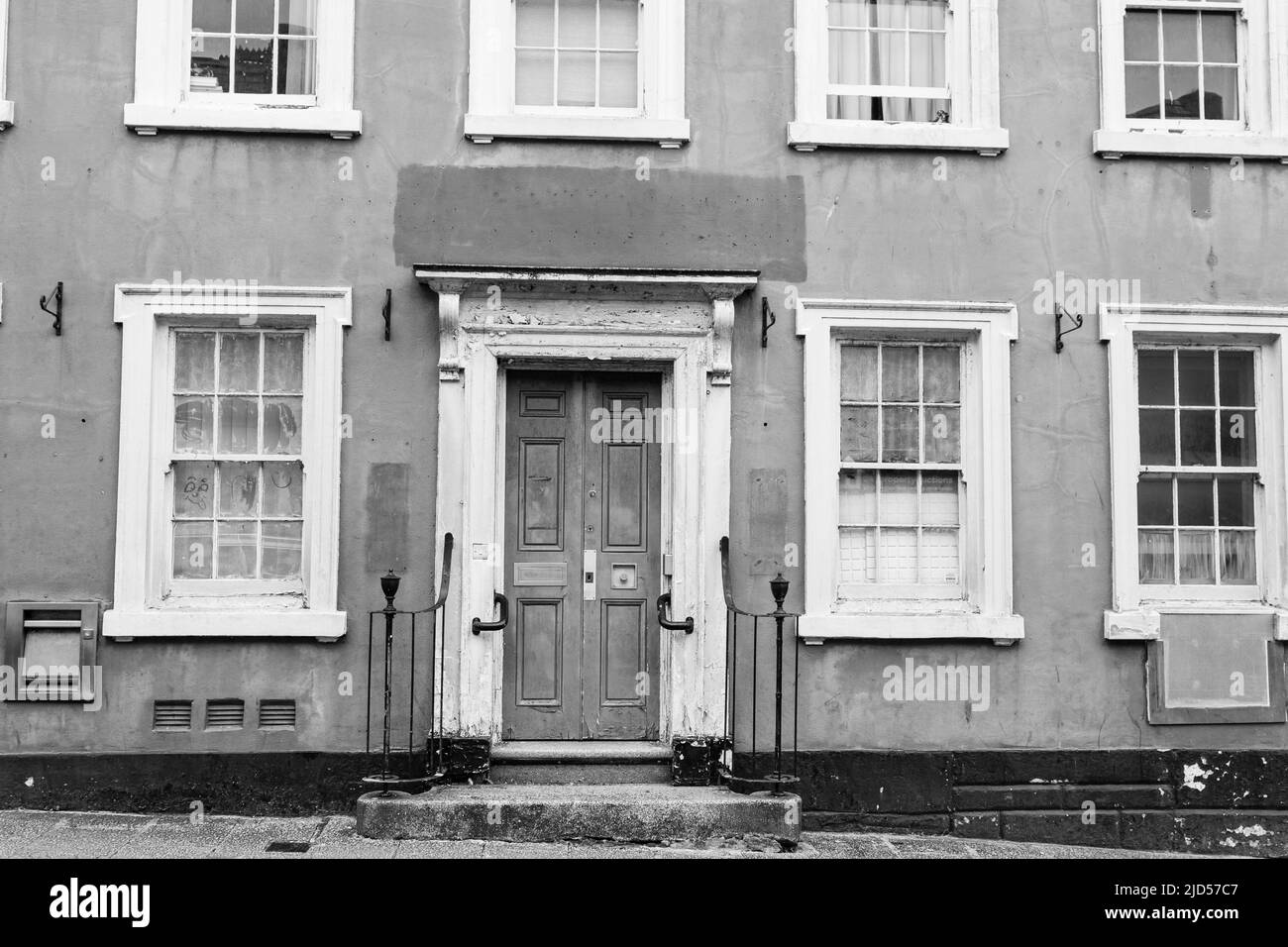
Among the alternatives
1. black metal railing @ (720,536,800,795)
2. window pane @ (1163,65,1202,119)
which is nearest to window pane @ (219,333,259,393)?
black metal railing @ (720,536,800,795)

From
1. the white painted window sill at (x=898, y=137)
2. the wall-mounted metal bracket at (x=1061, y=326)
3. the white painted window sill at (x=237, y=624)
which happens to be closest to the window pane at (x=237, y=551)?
the white painted window sill at (x=237, y=624)

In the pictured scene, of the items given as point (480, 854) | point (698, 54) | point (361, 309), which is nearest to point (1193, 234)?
point (698, 54)

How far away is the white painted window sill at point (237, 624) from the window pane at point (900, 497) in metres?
3.54

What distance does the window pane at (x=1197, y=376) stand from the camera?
8750 millimetres

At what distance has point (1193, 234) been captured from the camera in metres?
8.66

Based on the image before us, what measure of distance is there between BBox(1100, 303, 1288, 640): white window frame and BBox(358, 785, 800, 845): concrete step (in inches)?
104

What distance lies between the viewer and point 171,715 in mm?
8133

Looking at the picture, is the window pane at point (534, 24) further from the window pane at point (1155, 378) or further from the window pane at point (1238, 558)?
the window pane at point (1238, 558)

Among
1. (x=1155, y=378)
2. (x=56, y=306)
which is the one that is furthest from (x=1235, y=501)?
(x=56, y=306)

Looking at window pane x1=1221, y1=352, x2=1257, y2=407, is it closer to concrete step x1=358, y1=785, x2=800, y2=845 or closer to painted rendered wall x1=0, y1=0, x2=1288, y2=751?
painted rendered wall x1=0, y1=0, x2=1288, y2=751

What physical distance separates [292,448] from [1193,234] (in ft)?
19.8

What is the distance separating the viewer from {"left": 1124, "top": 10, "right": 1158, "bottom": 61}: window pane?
8859 millimetres

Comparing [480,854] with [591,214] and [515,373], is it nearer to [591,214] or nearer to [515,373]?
[515,373]

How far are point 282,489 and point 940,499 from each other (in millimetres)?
4259
